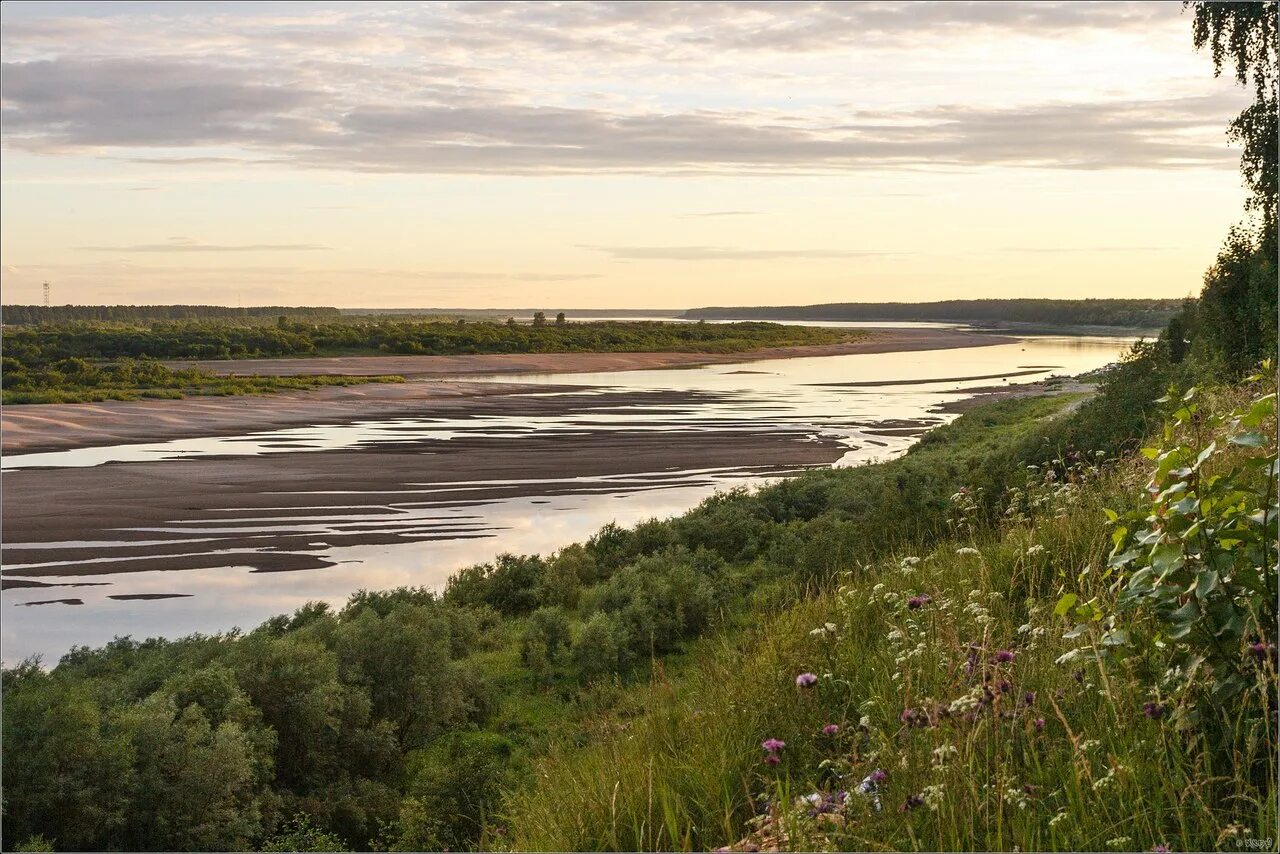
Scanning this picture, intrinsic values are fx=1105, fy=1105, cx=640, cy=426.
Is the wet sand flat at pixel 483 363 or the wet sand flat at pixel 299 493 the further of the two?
the wet sand flat at pixel 483 363

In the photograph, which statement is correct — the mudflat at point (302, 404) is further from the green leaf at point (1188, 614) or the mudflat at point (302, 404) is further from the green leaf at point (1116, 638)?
the green leaf at point (1188, 614)

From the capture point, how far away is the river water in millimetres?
16422

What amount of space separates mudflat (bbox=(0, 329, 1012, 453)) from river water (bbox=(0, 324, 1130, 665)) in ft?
9.24

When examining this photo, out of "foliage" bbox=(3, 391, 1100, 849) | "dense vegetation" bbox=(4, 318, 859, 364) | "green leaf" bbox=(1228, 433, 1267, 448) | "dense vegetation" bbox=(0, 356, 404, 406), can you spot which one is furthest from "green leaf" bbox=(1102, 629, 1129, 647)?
"dense vegetation" bbox=(4, 318, 859, 364)

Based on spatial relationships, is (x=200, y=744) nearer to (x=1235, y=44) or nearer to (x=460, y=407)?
(x=1235, y=44)

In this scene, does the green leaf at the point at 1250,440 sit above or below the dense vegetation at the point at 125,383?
above

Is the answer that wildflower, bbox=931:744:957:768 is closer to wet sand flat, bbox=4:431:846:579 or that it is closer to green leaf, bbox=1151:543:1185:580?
green leaf, bbox=1151:543:1185:580

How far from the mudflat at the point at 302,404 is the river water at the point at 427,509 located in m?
2.81

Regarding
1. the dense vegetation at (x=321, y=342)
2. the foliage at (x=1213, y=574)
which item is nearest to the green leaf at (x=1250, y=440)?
the foliage at (x=1213, y=574)

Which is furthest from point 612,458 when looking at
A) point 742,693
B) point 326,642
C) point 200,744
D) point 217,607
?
point 742,693

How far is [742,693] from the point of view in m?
6.32

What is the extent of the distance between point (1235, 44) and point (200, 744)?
76.8 ft

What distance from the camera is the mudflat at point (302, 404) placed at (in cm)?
3978

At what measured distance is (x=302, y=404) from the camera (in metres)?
50.6
